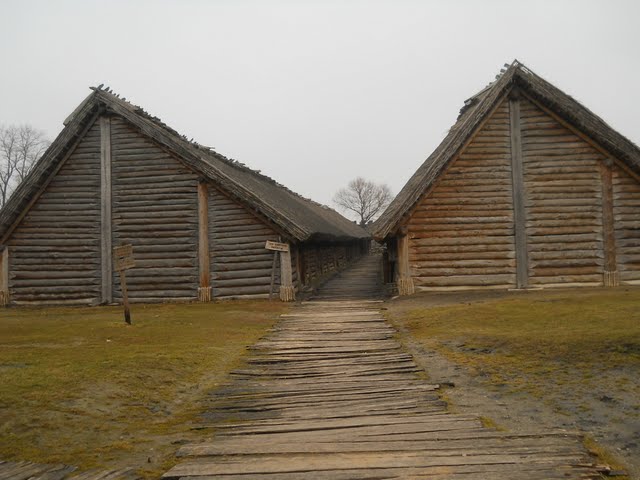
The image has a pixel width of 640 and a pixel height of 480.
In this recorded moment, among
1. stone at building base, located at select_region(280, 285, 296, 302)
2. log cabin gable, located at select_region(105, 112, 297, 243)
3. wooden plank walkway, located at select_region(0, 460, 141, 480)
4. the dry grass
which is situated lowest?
wooden plank walkway, located at select_region(0, 460, 141, 480)

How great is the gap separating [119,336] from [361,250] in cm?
4951

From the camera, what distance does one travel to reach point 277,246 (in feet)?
57.4

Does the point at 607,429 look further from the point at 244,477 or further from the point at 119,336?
the point at 119,336

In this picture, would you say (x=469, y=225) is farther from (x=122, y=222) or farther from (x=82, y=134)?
(x=82, y=134)

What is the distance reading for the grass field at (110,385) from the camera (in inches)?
203

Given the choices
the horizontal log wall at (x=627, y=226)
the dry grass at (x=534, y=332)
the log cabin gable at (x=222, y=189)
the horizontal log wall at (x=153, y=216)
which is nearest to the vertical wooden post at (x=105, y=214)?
the horizontal log wall at (x=153, y=216)

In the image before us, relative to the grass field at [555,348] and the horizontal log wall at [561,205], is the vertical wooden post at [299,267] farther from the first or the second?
the horizontal log wall at [561,205]

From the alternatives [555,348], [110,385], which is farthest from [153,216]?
[555,348]

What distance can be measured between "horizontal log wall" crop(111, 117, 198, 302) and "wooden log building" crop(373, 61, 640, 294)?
696cm

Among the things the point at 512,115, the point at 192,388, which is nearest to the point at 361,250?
the point at 512,115

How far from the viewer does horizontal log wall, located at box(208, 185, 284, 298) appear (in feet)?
59.3

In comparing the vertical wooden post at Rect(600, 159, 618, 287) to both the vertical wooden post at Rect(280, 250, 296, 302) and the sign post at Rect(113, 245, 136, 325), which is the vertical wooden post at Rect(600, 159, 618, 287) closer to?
the vertical wooden post at Rect(280, 250, 296, 302)

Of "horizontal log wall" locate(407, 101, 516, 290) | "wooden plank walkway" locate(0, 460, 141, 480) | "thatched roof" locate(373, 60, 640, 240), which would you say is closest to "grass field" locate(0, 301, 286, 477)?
"wooden plank walkway" locate(0, 460, 141, 480)

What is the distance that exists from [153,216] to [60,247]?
3.62 meters
